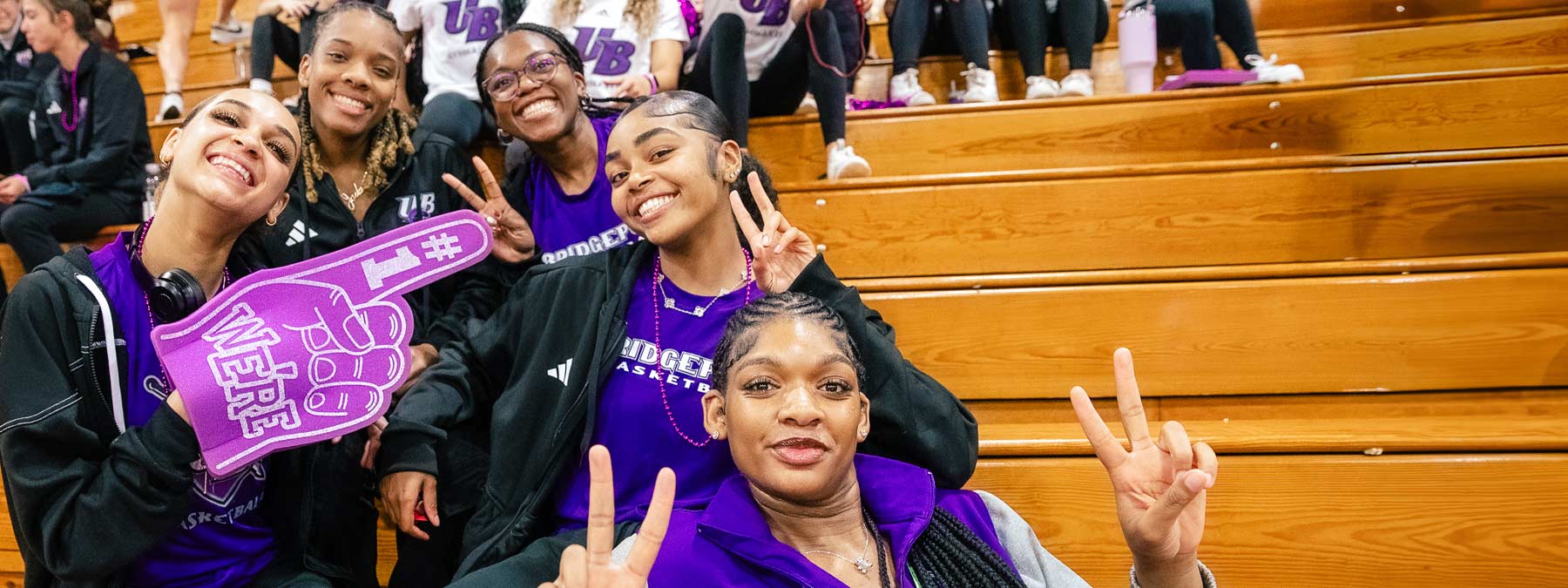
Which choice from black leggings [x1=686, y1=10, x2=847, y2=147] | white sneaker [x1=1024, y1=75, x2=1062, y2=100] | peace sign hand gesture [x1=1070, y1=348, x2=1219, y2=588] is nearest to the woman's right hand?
peace sign hand gesture [x1=1070, y1=348, x2=1219, y2=588]

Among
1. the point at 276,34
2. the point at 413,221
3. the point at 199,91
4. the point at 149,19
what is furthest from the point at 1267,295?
the point at 149,19

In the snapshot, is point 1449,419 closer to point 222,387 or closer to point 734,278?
point 734,278

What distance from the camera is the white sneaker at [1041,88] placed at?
2.82 metres

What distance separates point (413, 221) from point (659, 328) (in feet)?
2.15

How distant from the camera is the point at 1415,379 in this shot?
5.92 ft

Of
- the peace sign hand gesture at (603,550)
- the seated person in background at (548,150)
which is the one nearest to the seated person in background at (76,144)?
the seated person in background at (548,150)

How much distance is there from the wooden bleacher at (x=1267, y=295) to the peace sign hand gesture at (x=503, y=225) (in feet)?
1.77

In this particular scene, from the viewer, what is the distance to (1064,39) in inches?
116

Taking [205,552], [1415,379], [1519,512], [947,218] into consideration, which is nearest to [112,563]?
[205,552]

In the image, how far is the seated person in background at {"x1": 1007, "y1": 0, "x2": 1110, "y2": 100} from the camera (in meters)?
2.85

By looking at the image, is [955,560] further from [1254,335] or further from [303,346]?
[1254,335]

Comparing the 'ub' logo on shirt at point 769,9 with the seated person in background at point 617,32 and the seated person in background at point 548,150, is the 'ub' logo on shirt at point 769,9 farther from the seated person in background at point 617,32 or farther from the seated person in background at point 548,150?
the seated person in background at point 548,150

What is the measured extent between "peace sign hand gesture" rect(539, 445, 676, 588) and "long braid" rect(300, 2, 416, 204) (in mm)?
1180

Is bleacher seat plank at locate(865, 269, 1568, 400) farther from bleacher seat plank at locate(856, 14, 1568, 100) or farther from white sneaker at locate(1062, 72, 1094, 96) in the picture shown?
bleacher seat plank at locate(856, 14, 1568, 100)
